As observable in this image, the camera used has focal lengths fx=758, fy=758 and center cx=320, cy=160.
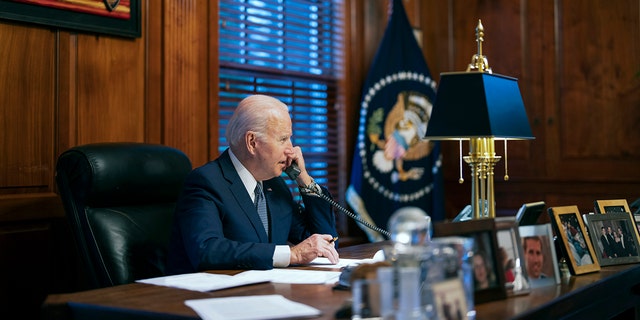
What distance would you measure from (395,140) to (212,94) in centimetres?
118

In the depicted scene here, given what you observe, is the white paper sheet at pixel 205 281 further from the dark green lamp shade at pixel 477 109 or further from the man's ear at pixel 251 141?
the dark green lamp shade at pixel 477 109

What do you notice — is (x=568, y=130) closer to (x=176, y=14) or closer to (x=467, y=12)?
(x=467, y=12)

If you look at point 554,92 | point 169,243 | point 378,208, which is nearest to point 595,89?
point 554,92

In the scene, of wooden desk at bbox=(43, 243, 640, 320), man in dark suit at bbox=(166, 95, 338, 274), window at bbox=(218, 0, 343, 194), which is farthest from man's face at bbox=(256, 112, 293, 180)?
window at bbox=(218, 0, 343, 194)

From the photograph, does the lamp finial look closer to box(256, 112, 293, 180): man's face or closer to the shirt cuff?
box(256, 112, 293, 180): man's face

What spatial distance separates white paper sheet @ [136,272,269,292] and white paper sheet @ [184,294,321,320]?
0.15 metres

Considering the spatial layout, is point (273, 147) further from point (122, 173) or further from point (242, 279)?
point (242, 279)

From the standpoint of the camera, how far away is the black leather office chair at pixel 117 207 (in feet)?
7.72

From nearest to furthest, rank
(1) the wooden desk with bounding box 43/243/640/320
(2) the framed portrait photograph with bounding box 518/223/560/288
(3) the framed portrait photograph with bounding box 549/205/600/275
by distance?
(1) the wooden desk with bounding box 43/243/640/320, (2) the framed portrait photograph with bounding box 518/223/560/288, (3) the framed portrait photograph with bounding box 549/205/600/275

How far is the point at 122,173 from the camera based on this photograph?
2.45m

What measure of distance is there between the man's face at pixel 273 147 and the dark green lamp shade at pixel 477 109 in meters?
0.49

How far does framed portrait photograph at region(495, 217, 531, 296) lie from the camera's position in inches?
67.7

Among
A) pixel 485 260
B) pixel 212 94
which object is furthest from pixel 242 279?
pixel 212 94

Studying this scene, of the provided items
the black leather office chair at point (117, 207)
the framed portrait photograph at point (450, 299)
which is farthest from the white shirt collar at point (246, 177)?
the framed portrait photograph at point (450, 299)
